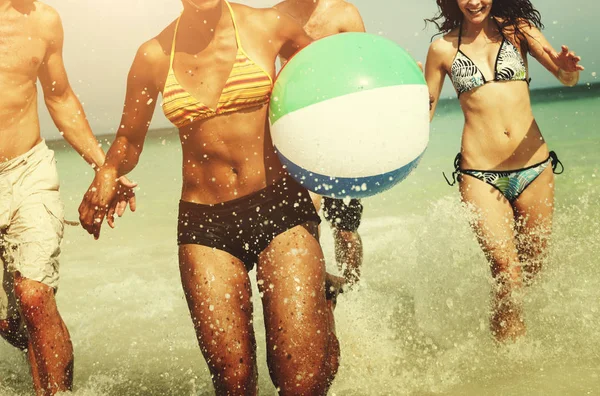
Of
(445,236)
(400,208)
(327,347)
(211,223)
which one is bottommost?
(400,208)

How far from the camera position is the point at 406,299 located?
668cm

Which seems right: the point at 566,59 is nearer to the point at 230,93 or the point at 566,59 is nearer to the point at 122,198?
the point at 230,93

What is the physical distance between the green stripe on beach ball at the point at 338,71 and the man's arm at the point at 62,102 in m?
1.93

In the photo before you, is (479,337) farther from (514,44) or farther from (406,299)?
(514,44)

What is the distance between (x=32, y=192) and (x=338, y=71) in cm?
233

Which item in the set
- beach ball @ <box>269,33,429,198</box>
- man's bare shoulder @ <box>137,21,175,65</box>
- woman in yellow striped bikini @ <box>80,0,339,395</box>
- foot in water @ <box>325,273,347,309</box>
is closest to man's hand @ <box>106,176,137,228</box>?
woman in yellow striped bikini @ <box>80,0,339,395</box>

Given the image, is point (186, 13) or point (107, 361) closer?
point (186, 13)

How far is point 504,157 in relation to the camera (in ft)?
16.3

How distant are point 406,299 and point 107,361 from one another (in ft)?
8.81

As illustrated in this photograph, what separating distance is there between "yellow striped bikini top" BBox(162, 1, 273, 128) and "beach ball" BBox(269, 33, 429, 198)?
9 centimetres

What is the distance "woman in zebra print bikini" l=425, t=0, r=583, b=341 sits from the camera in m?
4.93

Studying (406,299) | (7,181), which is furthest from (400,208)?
(7,181)

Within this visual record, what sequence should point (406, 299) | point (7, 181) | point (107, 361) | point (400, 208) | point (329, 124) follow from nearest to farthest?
1. point (329, 124)
2. point (7, 181)
3. point (107, 361)
4. point (406, 299)
5. point (400, 208)

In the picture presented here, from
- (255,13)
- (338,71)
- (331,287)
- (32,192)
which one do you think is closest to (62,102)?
(32,192)
